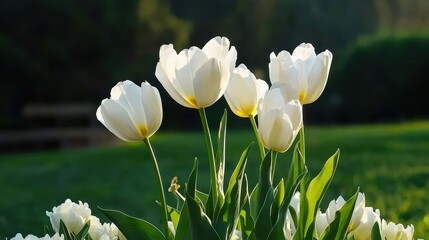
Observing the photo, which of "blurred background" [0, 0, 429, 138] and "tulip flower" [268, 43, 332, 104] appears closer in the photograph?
"tulip flower" [268, 43, 332, 104]

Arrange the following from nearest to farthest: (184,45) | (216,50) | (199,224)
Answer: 1. (199,224)
2. (216,50)
3. (184,45)

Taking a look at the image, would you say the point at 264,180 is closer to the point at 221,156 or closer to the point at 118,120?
the point at 221,156

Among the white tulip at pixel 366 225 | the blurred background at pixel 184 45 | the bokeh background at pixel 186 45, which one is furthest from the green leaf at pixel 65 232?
the blurred background at pixel 184 45

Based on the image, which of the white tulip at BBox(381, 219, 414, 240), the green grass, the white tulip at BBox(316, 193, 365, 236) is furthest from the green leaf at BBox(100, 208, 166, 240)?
the green grass

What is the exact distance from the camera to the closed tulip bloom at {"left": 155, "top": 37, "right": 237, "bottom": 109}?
139cm

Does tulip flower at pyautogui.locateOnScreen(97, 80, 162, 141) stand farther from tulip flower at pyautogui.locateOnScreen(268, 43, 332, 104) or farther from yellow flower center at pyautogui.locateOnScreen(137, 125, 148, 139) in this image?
tulip flower at pyautogui.locateOnScreen(268, 43, 332, 104)

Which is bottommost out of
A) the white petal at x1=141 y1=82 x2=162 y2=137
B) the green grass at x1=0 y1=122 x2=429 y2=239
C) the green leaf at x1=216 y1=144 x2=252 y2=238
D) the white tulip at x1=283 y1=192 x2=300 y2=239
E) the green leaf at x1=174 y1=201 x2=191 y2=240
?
the green grass at x1=0 y1=122 x2=429 y2=239

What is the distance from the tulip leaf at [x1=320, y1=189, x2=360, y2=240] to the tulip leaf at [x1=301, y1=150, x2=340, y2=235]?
0.13ft

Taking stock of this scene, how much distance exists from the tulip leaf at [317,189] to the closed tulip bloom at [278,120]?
0.12 metres

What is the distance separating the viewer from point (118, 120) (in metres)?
1.42

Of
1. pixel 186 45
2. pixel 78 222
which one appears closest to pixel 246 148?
pixel 78 222

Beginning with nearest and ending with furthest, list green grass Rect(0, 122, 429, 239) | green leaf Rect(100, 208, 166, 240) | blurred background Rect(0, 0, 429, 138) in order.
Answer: green leaf Rect(100, 208, 166, 240) → green grass Rect(0, 122, 429, 239) → blurred background Rect(0, 0, 429, 138)

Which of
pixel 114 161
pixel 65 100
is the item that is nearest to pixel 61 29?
pixel 65 100

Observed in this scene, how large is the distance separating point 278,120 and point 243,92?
0.15 meters
